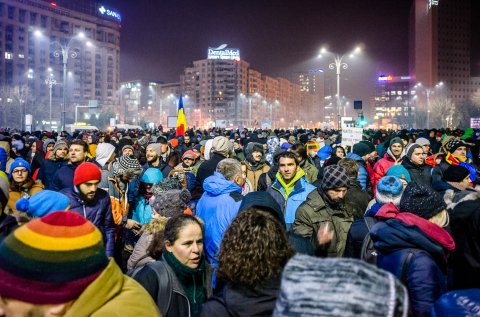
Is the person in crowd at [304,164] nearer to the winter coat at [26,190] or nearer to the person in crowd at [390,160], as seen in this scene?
the person in crowd at [390,160]

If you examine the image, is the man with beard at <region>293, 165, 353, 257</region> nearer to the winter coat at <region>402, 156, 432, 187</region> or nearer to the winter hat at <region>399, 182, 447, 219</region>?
the winter hat at <region>399, 182, 447, 219</region>

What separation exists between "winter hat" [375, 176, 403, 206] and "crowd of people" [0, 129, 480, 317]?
0.04 ft

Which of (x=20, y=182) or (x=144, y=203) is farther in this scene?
(x=20, y=182)

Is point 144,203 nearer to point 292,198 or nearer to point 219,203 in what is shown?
point 219,203

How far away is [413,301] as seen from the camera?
3.30 meters

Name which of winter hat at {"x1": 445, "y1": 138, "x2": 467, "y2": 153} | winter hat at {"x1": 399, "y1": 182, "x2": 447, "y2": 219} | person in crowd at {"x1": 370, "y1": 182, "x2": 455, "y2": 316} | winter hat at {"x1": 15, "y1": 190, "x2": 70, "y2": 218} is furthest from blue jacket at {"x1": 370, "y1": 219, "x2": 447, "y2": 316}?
winter hat at {"x1": 445, "y1": 138, "x2": 467, "y2": 153}

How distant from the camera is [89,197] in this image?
5.75 m

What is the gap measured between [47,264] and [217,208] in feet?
11.4

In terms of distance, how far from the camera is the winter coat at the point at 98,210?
18.6ft

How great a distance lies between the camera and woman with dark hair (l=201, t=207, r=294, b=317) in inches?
102

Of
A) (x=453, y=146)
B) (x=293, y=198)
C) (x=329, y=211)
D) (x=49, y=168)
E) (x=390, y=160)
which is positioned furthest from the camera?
(x=390, y=160)

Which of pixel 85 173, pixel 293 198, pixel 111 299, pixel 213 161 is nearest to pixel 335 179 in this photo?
pixel 293 198

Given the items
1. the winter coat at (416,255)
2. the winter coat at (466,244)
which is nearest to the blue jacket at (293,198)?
the winter coat at (466,244)

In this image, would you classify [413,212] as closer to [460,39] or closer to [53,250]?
[53,250]
